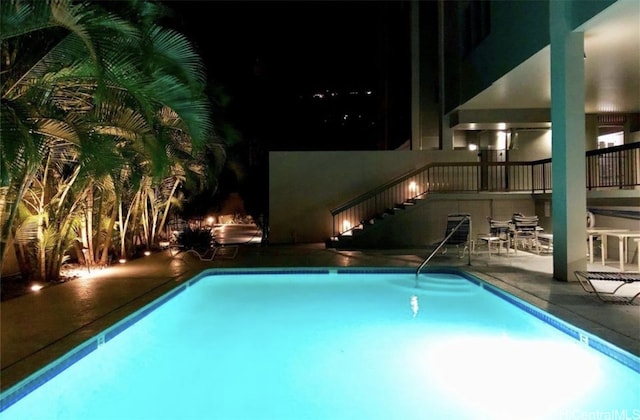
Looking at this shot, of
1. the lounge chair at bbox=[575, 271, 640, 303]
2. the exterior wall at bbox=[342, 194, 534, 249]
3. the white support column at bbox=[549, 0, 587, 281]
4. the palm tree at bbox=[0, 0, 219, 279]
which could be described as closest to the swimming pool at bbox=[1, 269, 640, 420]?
the lounge chair at bbox=[575, 271, 640, 303]

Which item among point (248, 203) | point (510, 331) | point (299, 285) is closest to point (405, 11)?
point (248, 203)

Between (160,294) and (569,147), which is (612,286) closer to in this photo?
(569,147)

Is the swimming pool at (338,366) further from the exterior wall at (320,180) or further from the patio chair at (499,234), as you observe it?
the exterior wall at (320,180)

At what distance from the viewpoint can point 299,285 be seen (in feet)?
28.0

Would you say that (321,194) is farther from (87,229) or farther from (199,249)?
(87,229)

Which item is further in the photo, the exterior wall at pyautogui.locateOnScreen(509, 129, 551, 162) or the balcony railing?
the exterior wall at pyautogui.locateOnScreen(509, 129, 551, 162)

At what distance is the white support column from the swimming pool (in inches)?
55.3

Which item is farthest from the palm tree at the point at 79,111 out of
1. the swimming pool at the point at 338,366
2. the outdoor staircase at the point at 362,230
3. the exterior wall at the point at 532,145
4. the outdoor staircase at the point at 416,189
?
the exterior wall at the point at 532,145

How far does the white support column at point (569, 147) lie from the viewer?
6.95 meters

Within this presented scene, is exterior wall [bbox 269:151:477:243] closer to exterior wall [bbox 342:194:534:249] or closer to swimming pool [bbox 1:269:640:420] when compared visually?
exterior wall [bbox 342:194:534:249]

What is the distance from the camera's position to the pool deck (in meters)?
4.29

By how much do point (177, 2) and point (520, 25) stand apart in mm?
10423

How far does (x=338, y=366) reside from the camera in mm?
4730

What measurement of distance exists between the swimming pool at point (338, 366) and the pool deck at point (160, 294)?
0.17m
